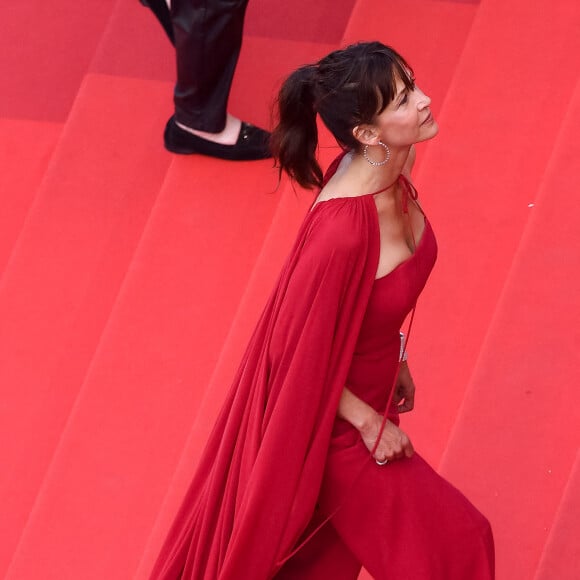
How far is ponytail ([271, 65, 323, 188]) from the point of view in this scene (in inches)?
86.9

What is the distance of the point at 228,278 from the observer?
356 cm

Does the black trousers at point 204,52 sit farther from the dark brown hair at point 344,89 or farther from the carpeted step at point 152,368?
the dark brown hair at point 344,89

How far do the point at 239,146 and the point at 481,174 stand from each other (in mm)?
851

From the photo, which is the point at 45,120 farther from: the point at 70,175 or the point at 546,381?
the point at 546,381

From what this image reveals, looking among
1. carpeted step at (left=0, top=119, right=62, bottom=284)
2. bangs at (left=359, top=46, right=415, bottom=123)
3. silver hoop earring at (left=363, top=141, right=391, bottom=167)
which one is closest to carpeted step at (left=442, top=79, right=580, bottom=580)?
silver hoop earring at (left=363, top=141, right=391, bottom=167)

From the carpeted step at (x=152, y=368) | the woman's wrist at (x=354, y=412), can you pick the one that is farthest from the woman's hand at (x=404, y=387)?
the carpeted step at (x=152, y=368)

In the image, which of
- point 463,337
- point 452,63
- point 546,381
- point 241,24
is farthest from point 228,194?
point 546,381

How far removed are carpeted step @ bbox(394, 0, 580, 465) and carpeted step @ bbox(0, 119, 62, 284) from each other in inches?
55.6

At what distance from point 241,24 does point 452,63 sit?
0.64 m

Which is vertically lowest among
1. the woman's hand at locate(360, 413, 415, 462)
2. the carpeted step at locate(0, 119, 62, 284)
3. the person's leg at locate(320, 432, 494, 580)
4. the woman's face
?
the person's leg at locate(320, 432, 494, 580)

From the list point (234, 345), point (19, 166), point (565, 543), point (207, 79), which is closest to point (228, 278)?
point (234, 345)

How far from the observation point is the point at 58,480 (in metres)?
3.30

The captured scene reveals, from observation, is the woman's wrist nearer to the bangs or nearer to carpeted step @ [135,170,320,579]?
the bangs

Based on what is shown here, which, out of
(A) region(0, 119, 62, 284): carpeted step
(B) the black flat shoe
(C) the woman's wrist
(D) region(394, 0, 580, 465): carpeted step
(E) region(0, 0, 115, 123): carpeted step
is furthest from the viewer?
(E) region(0, 0, 115, 123): carpeted step
